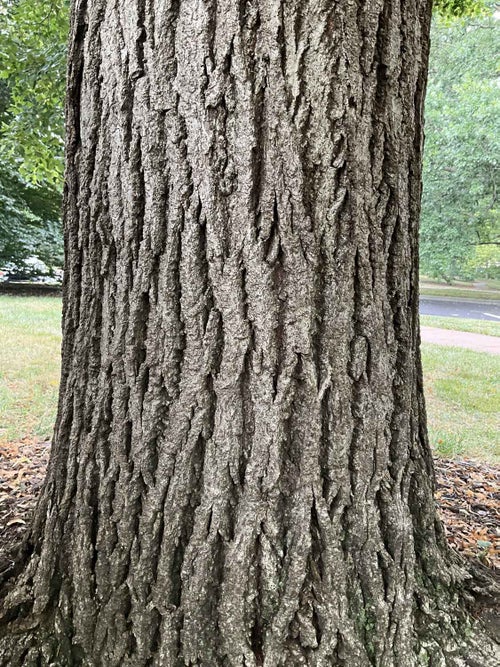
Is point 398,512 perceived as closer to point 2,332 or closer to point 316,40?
point 316,40

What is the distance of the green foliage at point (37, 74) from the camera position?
4930mm

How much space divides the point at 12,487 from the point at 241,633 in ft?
7.01

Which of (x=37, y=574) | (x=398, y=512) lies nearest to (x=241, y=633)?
(x=398, y=512)

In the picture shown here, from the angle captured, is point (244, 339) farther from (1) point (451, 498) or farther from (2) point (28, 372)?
(2) point (28, 372)

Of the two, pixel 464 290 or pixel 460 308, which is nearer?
pixel 460 308

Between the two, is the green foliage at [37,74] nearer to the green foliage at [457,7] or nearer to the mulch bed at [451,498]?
the mulch bed at [451,498]

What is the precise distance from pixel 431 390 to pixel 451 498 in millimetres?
3316

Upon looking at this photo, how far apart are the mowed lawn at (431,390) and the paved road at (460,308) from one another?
8249 millimetres

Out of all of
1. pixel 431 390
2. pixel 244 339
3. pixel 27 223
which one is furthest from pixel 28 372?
pixel 27 223

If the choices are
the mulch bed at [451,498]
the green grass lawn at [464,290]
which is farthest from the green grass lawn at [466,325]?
the green grass lawn at [464,290]

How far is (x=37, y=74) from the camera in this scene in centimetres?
514

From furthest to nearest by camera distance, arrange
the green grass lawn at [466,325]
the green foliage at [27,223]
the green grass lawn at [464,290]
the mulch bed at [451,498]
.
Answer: the green grass lawn at [464,290] < the green foliage at [27,223] < the green grass lawn at [466,325] < the mulch bed at [451,498]

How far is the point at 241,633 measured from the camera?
1.55 metres

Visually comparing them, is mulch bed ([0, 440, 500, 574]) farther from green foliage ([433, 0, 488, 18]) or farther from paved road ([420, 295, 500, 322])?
paved road ([420, 295, 500, 322])
